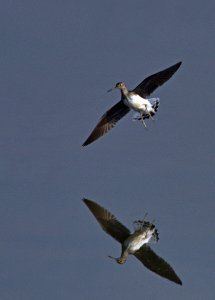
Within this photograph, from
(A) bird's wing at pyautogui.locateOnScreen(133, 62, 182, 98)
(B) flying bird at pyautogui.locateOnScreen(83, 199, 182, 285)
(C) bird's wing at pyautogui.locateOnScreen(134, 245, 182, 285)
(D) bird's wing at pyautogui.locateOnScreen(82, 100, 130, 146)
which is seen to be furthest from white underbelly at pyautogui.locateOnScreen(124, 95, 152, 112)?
(C) bird's wing at pyautogui.locateOnScreen(134, 245, 182, 285)

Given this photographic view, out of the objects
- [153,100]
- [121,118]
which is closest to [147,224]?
[153,100]

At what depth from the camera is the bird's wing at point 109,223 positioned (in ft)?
38.6

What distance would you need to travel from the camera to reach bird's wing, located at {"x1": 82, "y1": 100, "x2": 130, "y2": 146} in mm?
15805

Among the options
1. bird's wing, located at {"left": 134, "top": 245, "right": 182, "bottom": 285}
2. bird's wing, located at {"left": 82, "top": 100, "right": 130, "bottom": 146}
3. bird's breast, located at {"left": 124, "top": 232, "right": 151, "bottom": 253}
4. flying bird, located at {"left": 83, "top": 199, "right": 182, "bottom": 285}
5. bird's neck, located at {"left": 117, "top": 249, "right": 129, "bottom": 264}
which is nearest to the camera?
bird's wing, located at {"left": 134, "top": 245, "right": 182, "bottom": 285}

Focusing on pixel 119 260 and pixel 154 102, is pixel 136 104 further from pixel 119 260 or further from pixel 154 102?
pixel 119 260

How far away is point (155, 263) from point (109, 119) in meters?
5.60

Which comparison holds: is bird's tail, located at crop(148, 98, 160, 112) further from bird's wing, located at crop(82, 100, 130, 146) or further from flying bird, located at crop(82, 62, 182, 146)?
bird's wing, located at crop(82, 100, 130, 146)

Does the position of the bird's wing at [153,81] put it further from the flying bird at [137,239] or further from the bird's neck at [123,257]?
the bird's neck at [123,257]

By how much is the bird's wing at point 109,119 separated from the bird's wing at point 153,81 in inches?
28.0

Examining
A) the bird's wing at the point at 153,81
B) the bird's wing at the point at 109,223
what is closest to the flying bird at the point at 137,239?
the bird's wing at the point at 109,223

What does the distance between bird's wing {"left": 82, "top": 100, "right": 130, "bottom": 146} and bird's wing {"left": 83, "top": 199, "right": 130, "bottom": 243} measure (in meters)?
3.23

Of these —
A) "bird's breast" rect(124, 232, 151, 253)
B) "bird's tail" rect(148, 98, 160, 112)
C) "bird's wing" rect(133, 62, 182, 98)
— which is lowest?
"bird's breast" rect(124, 232, 151, 253)

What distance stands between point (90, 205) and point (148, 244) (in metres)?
1.71

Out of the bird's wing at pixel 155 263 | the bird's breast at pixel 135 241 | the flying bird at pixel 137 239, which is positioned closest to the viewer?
the bird's wing at pixel 155 263
